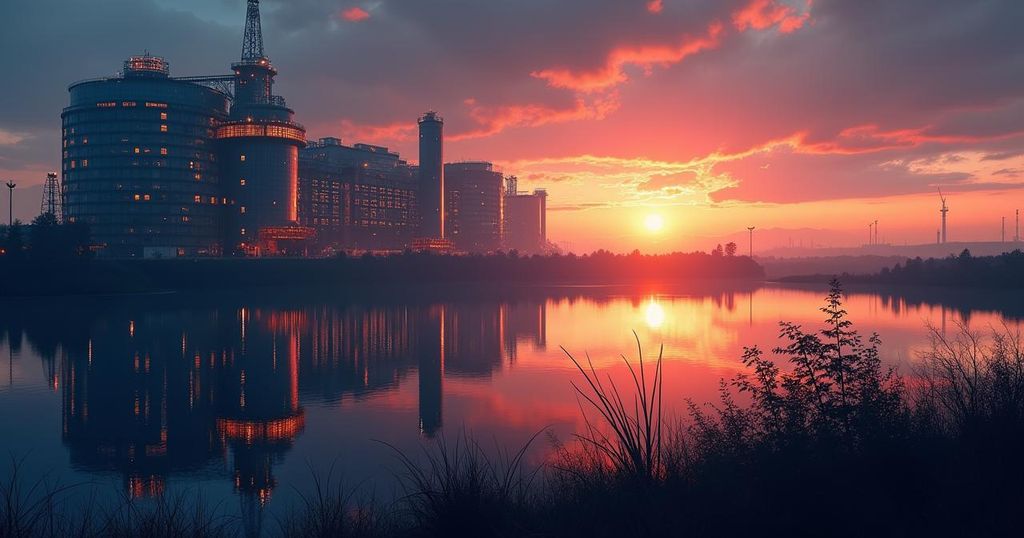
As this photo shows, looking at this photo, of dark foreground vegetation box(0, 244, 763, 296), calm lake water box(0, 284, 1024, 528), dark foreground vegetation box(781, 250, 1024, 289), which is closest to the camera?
calm lake water box(0, 284, 1024, 528)

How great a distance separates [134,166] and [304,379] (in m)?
183

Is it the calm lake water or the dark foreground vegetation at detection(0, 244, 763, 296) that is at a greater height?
the dark foreground vegetation at detection(0, 244, 763, 296)

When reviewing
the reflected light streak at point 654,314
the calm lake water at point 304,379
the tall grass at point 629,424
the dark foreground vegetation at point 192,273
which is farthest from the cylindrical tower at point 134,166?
the tall grass at point 629,424

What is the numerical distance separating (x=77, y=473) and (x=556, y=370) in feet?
108

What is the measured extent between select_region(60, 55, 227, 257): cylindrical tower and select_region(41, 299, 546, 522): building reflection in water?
362ft

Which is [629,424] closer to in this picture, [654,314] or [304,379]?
[304,379]

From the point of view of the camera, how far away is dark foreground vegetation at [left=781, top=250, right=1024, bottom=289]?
144 m

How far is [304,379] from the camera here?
47.7 metres

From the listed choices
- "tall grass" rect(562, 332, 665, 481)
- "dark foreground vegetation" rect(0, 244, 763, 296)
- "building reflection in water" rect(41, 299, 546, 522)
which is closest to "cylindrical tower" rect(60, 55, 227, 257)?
"dark foreground vegetation" rect(0, 244, 763, 296)

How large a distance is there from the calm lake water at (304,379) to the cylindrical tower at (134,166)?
94.4 m

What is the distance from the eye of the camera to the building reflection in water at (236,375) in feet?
93.2

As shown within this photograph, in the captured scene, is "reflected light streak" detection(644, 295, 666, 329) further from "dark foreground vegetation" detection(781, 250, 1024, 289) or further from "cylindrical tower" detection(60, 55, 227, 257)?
"cylindrical tower" detection(60, 55, 227, 257)

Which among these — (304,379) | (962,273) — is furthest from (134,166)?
(962,273)

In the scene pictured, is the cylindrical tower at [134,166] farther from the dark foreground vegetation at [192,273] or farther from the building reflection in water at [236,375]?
the building reflection in water at [236,375]
